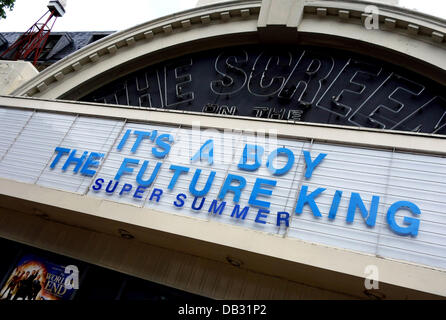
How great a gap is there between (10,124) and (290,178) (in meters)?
9.01

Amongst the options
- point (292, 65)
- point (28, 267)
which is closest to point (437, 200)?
point (292, 65)

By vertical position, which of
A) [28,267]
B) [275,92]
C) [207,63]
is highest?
[207,63]

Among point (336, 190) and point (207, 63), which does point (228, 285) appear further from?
point (207, 63)

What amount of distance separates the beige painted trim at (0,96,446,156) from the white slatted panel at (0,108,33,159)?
0.30 metres

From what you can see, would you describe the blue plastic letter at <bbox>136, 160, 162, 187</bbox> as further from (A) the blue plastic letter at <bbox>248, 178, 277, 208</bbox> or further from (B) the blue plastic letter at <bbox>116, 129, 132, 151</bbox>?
(A) the blue plastic letter at <bbox>248, 178, 277, 208</bbox>

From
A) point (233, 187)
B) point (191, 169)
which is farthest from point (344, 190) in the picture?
point (191, 169)

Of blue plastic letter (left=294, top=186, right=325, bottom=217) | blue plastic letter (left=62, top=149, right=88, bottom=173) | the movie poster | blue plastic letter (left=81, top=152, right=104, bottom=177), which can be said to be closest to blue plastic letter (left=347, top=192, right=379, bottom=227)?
blue plastic letter (left=294, top=186, right=325, bottom=217)

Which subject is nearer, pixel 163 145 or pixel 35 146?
pixel 163 145

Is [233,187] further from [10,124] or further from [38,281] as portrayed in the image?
[10,124]

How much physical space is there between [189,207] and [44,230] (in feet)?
17.6

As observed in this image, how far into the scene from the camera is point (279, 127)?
8531mm

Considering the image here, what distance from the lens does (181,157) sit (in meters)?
8.88

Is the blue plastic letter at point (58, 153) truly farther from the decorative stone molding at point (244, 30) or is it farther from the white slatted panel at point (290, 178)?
the decorative stone molding at point (244, 30)

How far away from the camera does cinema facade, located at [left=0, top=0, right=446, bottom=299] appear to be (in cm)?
689
